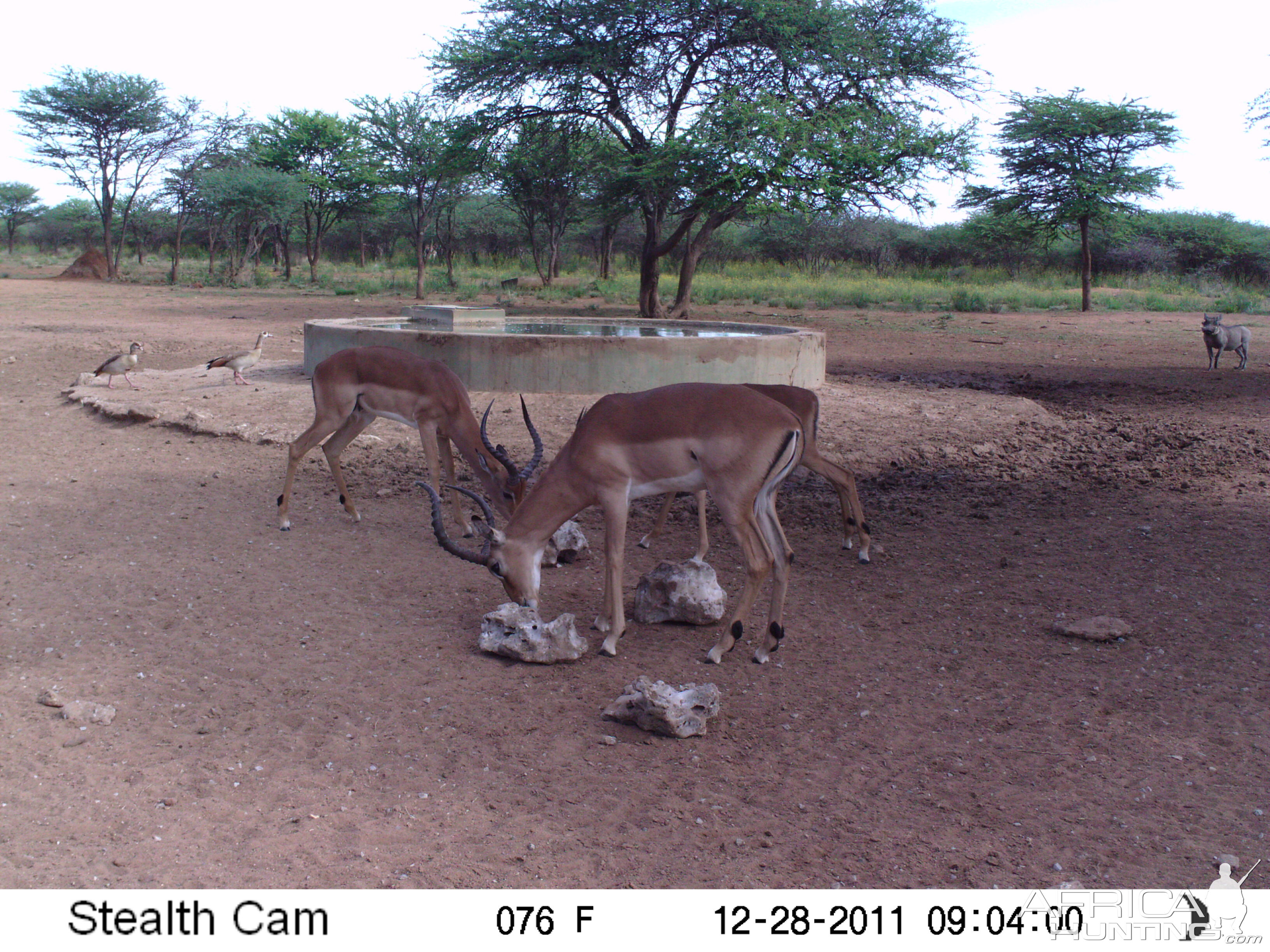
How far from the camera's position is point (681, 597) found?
5102mm


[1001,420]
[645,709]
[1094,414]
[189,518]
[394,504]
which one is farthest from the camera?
[1094,414]

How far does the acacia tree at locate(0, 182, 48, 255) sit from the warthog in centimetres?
5891

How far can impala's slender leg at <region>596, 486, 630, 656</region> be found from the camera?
15.5ft

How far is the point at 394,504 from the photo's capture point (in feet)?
23.9

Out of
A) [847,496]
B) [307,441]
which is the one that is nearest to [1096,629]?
[847,496]

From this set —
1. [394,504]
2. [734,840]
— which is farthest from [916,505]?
[734,840]

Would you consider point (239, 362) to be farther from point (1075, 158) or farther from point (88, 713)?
point (1075, 158)

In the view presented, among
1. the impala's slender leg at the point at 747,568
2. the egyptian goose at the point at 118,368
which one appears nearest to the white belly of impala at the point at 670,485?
the impala's slender leg at the point at 747,568

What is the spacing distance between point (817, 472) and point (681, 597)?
1599mm

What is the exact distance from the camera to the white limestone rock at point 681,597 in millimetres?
5105

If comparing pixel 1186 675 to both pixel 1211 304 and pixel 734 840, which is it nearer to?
pixel 734 840
